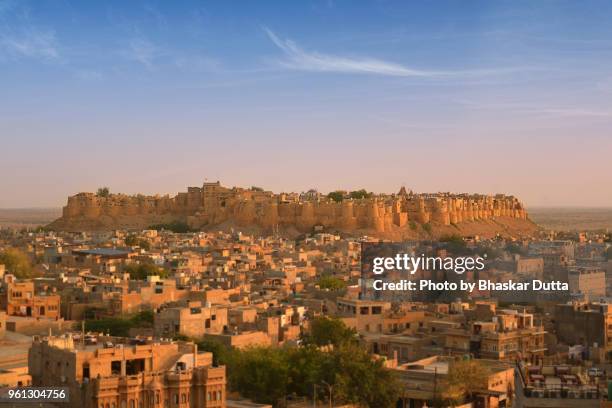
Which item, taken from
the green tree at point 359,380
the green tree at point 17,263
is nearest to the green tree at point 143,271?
the green tree at point 17,263

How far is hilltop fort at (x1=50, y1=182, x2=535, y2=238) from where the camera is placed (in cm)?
8644

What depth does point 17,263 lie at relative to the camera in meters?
42.2

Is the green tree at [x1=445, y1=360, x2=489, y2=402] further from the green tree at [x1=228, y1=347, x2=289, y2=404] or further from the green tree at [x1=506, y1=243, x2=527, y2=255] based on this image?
the green tree at [x1=506, y1=243, x2=527, y2=255]

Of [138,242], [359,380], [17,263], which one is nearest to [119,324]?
[359,380]

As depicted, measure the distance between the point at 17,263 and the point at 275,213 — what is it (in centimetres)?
4585

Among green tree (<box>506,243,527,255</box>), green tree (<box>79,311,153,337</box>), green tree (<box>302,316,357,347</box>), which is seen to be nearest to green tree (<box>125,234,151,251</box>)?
green tree (<box>506,243,527,255</box>)

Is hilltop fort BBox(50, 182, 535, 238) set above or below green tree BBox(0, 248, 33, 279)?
above

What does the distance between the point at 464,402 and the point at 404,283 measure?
17872 mm

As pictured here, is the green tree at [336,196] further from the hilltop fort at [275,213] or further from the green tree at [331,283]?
the green tree at [331,283]

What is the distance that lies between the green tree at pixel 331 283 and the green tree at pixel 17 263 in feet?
33.9

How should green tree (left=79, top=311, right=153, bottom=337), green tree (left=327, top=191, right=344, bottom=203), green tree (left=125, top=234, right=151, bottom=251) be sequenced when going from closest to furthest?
green tree (left=79, top=311, right=153, bottom=337) < green tree (left=125, top=234, right=151, bottom=251) < green tree (left=327, top=191, right=344, bottom=203)

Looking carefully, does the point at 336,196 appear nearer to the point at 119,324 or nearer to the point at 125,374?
the point at 119,324

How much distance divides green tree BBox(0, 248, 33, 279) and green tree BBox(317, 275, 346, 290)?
407 inches

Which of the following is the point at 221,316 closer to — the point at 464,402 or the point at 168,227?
the point at 464,402
